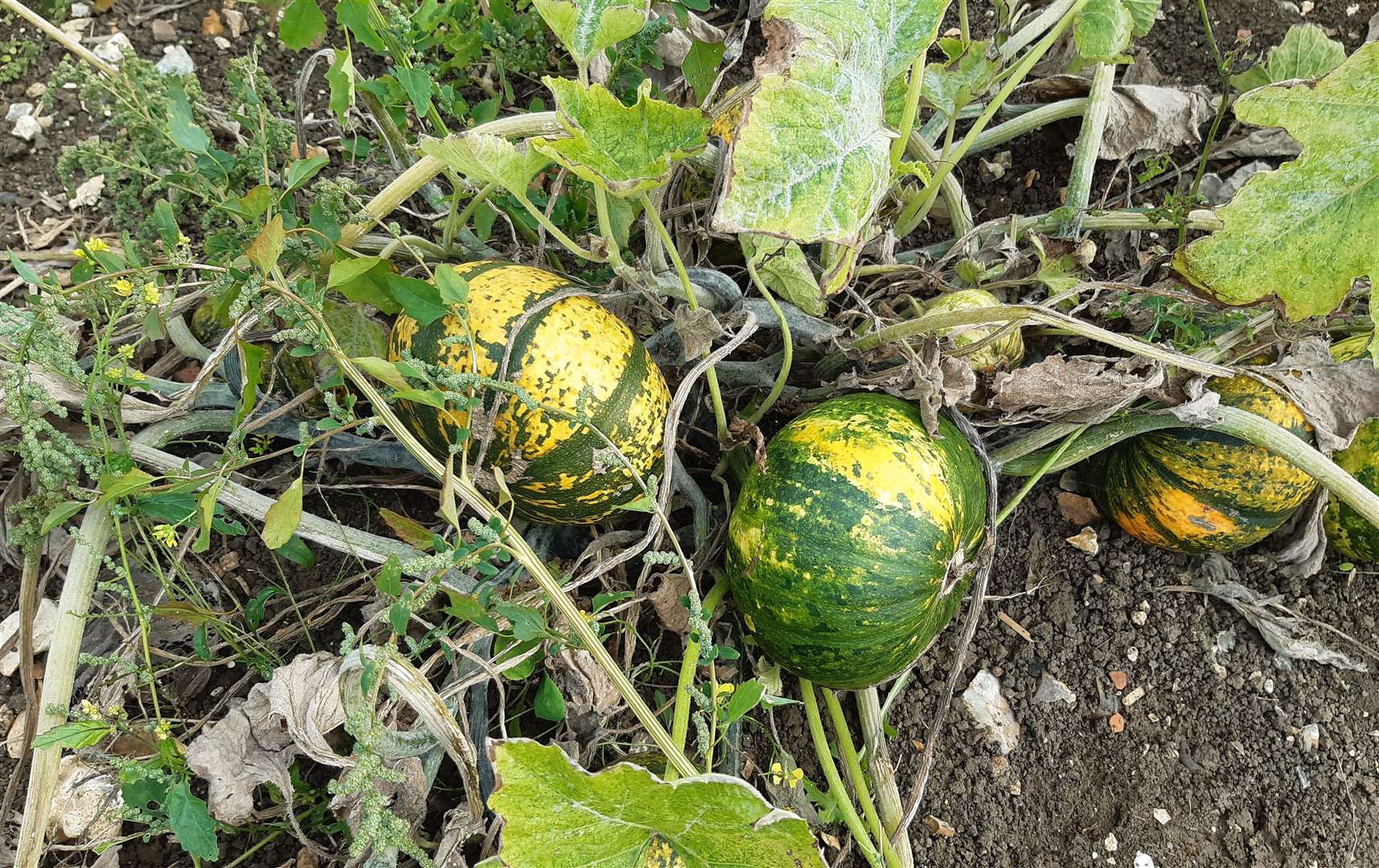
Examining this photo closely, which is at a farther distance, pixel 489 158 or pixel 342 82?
pixel 342 82

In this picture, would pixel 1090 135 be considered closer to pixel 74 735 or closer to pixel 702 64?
pixel 702 64

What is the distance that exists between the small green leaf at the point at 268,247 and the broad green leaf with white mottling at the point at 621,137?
36 centimetres

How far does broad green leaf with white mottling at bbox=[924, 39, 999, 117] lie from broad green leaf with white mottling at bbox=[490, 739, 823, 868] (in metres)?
1.31

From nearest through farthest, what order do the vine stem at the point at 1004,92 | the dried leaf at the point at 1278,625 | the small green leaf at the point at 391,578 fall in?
the small green leaf at the point at 391,578
the vine stem at the point at 1004,92
the dried leaf at the point at 1278,625

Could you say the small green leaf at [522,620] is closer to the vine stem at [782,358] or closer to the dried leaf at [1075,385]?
the vine stem at [782,358]

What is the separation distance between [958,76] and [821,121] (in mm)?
764

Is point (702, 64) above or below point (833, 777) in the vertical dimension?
above

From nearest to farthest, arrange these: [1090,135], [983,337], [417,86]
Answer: [417,86], [983,337], [1090,135]

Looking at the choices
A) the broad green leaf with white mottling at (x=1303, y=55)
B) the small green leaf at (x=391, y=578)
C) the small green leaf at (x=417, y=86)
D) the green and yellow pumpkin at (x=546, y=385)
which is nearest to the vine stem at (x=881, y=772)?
the green and yellow pumpkin at (x=546, y=385)

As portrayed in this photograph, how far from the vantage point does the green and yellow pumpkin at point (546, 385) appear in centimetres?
145

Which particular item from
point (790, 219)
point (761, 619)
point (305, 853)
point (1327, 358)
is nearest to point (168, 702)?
point (305, 853)

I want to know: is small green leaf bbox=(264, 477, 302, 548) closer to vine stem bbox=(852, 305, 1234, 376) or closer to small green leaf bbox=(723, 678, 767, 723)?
small green leaf bbox=(723, 678, 767, 723)

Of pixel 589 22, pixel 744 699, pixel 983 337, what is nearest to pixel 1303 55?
pixel 983 337

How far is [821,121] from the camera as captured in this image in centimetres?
115
